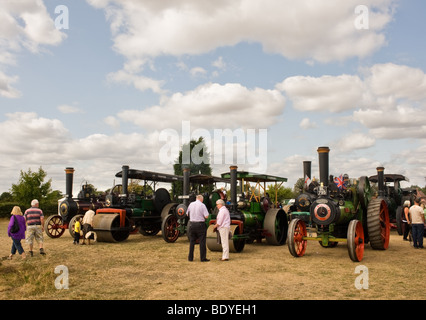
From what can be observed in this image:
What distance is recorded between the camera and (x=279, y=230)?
12.0 meters

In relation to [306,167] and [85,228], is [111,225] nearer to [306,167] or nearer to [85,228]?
[85,228]

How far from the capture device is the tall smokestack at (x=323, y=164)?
876 cm

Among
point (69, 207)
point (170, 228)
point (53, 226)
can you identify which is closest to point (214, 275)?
point (170, 228)

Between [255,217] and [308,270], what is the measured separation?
4043 mm

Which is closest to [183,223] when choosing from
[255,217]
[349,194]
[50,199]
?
[255,217]

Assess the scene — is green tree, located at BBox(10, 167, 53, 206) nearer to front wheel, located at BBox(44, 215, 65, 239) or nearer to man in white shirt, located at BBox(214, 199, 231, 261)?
front wheel, located at BBox(44, 215, 65, 239)

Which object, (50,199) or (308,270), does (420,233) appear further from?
(50,199)

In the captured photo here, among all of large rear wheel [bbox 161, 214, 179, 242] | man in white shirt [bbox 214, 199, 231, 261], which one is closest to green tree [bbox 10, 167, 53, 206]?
large rear wheel [bbox 161, 214, 179, 242]

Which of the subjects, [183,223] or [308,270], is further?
[183,223]

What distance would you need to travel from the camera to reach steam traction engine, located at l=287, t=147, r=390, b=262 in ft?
27.7

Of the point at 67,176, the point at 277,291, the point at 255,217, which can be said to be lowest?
the point at 277,291

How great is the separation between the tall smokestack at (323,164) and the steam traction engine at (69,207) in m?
9.63

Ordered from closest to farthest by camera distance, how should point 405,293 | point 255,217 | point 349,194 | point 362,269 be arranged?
point 405,293 < point 362,269 < point 349,194 < point 255,217

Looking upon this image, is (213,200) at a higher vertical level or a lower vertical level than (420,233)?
higher
